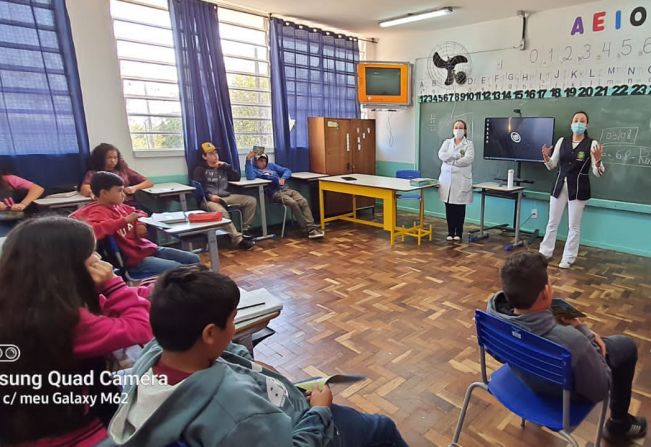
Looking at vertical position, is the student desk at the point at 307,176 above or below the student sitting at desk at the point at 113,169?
below

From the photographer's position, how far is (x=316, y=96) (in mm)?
5895

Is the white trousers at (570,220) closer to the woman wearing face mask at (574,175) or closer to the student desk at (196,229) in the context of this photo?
the woman wearing face mask at (574,175)

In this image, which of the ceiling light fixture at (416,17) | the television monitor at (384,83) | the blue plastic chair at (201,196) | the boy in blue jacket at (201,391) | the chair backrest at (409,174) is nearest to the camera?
the boy in blue jacket at (201,391)

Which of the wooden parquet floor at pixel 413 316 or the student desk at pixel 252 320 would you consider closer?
the student desk at pixel 252 320

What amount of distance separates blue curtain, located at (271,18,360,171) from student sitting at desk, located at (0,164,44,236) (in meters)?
2.91

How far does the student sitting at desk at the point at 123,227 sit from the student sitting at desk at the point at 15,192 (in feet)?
5.00

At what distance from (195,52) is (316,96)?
6.19 feet

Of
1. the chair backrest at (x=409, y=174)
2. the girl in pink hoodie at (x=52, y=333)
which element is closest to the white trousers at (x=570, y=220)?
the chair backrest at (x=409, y=174)

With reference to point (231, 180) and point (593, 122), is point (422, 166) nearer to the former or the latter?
point (593, 122)

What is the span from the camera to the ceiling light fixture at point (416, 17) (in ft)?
15.9

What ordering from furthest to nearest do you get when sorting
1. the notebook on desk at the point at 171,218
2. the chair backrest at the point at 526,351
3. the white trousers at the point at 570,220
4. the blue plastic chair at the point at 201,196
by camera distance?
the blue plastic chair at the point at 201,196 < the white trousers at the point at 570,220 < the notebook on desk at the point at 171,218 < the chair backrest at the point at 526,351

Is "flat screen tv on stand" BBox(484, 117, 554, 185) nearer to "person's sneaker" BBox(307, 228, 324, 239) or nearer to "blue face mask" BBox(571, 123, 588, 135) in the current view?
"blue face mask" BBox(571, 123, 588, 135)

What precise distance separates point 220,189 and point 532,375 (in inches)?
163

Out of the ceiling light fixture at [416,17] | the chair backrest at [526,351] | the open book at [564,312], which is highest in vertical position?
the ceiling light fixture at [416,17]
